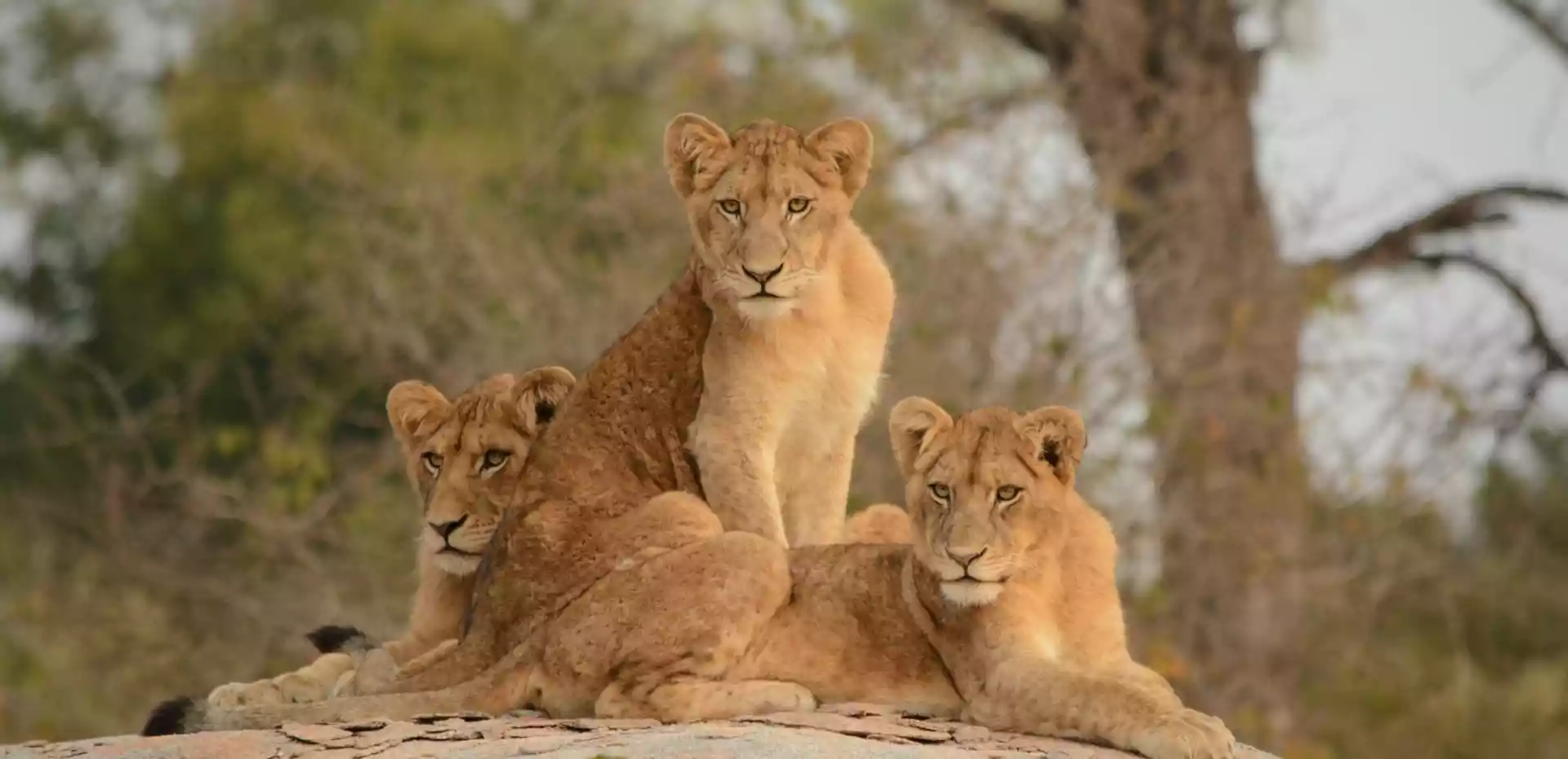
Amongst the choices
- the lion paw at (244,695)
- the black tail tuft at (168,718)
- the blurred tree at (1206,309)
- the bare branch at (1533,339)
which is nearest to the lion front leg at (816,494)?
the lion paw at (244,695)

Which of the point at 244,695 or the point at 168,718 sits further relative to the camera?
the point at 244,695

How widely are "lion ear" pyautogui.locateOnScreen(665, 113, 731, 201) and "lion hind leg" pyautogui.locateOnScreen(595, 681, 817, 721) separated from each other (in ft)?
4.25

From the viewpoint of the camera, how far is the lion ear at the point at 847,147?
5387 mm

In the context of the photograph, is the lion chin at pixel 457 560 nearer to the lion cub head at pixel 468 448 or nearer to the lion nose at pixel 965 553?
the lion cub head at pixel 468 448

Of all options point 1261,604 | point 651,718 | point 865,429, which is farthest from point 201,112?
point 651,718

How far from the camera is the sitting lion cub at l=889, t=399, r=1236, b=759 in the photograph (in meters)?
4.69

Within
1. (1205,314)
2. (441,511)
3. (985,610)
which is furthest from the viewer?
(1205,314)

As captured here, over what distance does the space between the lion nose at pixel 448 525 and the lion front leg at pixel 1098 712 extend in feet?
4.76

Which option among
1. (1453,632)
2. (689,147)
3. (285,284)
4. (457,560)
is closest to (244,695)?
(457,560)

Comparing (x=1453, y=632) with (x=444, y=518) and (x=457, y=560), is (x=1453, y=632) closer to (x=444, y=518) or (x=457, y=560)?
(x=457, y=560)

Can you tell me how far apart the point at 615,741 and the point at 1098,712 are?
1.06m

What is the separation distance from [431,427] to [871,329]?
4.01ft

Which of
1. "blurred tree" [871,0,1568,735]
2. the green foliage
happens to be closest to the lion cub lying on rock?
"blurred tree" [871,0,1568,735]

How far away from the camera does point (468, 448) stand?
18.3 feet
